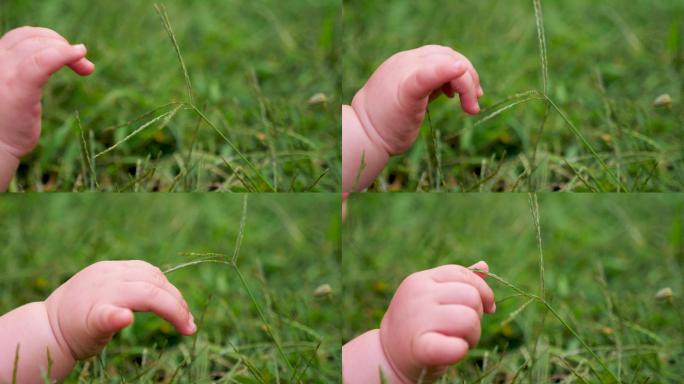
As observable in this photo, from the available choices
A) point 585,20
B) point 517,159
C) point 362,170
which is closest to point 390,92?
point 362,170

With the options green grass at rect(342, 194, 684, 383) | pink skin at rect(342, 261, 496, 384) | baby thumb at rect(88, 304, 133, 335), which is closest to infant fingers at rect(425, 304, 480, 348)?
pink skin at rect(342, 261, 496, 384)

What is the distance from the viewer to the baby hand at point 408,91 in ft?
4.18

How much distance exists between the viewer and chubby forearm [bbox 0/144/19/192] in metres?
1.34

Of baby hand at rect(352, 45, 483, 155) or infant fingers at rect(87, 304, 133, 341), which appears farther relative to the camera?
baby hand at rect(352, 45, 483, 155)

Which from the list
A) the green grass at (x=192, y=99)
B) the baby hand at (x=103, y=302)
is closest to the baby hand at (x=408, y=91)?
the green grass at (x=192, y=99)

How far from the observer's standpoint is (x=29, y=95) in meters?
1.29

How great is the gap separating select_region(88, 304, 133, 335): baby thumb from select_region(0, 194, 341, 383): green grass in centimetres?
21

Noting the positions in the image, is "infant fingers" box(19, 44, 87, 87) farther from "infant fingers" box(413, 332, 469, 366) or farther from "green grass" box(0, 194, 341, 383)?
"infant fingers" box(413, 332, 469, 366)

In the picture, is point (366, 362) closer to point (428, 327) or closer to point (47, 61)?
point (428, 327)

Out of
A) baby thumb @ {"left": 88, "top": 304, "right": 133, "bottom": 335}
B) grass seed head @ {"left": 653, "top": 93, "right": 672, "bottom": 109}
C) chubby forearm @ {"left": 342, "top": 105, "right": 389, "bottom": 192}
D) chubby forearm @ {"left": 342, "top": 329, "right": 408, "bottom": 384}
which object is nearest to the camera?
baby thumb @ {"left": 88, "top": 304, "right": 133, "bottom": 335}

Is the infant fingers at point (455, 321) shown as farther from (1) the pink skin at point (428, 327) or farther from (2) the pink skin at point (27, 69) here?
(2) the pink skin at point (27, 69)

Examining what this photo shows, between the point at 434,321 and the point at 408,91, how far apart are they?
0.29 metres

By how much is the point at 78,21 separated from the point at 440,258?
0.60 meters

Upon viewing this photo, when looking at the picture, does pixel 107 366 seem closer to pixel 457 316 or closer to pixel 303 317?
pixel 303 317
